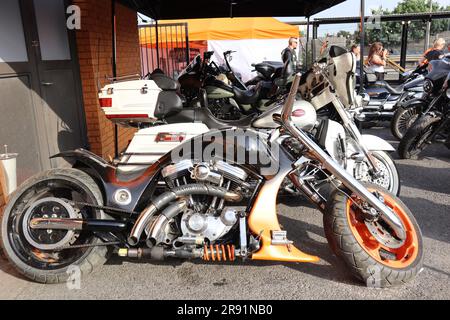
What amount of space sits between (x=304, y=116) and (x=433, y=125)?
3002 millimetres

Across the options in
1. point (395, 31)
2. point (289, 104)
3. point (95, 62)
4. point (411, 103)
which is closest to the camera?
point (289, 104)

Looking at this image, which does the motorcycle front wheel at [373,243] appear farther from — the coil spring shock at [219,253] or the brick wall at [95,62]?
the brick wall at [95,62]

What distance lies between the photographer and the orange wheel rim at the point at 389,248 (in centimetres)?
277

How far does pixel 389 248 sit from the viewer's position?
2881 millimetres

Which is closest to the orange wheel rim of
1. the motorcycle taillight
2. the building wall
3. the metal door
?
the motorcycle taillight

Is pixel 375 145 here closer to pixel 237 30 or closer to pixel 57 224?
pixel 57 224

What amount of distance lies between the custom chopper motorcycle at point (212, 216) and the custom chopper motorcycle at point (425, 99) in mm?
3980

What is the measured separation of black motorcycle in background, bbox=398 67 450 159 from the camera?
5.67m

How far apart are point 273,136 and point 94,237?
1.53 meters

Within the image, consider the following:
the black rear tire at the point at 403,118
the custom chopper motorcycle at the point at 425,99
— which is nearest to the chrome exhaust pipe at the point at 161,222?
the custom chopper motorcycle at the point at 425,99

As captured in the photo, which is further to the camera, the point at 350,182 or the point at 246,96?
the point at 246,96

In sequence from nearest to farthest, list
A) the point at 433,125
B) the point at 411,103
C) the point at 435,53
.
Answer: the point at 433,125 → the point at 411,103 → the point at 435,53

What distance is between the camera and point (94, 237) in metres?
2.94

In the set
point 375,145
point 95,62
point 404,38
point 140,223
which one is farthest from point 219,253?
point 404,38
